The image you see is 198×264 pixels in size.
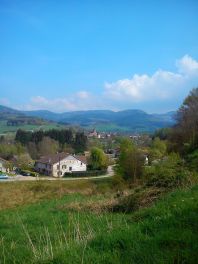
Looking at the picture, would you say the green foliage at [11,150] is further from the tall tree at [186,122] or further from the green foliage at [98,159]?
the tall tree at [186,122]

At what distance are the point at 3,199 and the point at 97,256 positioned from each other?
2378 centimetres

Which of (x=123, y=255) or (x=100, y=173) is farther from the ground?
(x=123, y=255)

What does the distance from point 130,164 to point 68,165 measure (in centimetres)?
5835

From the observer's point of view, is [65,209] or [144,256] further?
[65,209]

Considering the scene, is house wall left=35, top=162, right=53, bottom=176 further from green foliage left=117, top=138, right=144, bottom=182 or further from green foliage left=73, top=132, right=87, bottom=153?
green foliage left=117, top=138, right=144, bottom=182

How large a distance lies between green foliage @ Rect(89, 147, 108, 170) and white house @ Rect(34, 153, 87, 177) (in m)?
7.78

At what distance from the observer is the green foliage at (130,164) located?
136 ft

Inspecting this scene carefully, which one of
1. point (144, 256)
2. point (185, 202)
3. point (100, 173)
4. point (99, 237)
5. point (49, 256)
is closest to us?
point (144, 256)

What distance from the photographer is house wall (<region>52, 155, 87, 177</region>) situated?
9710cm

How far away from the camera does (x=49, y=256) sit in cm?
504

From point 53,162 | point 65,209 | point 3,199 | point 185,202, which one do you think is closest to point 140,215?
point 185,202

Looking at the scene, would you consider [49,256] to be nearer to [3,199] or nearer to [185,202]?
[185,202]

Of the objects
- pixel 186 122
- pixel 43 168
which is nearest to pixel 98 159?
pixel 43 168

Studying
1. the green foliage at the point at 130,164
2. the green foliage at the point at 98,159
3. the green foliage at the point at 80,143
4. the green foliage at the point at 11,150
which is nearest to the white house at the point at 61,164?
the green foliage at the point at 98,159
